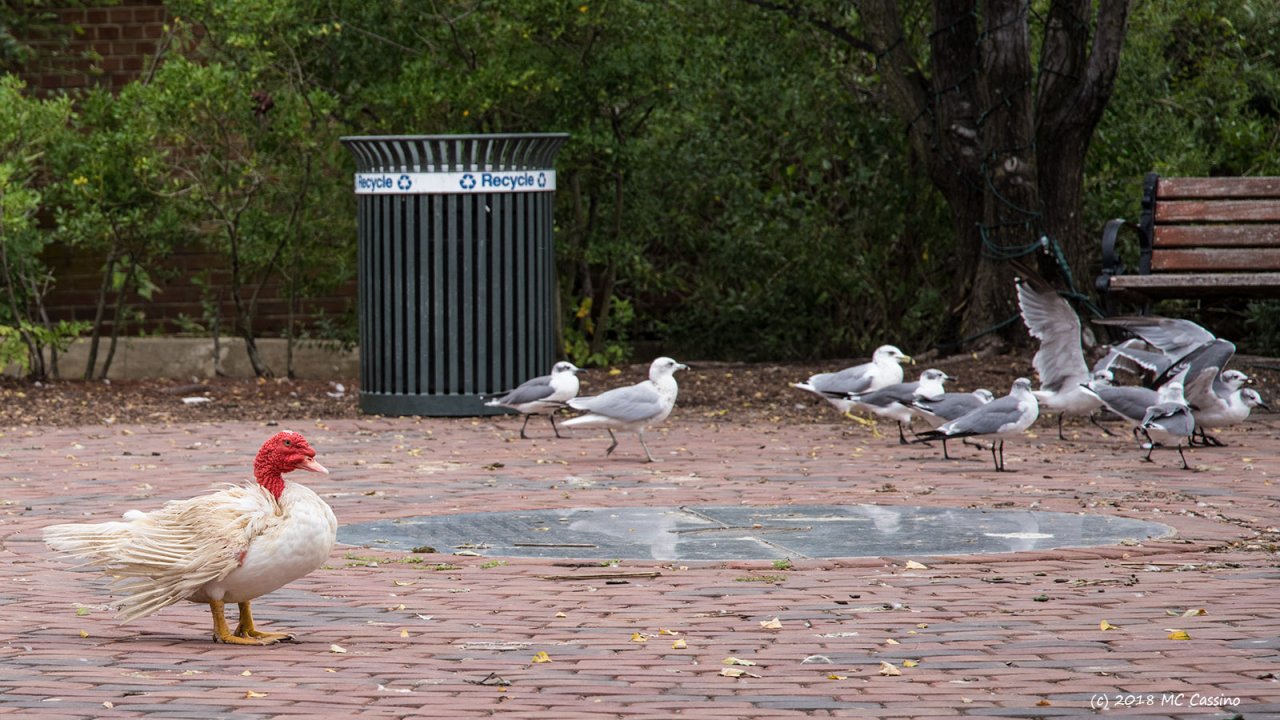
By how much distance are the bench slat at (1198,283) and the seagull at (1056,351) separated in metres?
0.83

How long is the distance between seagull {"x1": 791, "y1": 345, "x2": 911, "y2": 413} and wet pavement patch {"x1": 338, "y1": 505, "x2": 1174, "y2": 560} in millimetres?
3508

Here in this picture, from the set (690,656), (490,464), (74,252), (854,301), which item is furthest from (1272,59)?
(690,656)

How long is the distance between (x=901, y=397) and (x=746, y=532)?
367 centimetres

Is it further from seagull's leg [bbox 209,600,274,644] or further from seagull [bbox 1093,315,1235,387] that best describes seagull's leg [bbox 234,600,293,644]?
seagull [bbox 1093,315,1235,387]

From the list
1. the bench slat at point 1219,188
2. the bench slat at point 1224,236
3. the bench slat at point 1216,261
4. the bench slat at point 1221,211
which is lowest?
the bench slat at point 1216,261

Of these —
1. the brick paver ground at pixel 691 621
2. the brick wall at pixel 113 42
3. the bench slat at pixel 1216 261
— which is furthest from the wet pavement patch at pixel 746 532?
the brick wall at pixel 113 42

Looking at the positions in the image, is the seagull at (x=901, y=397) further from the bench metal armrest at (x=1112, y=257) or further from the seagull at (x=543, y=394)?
the seagull at (x=543, y=394)

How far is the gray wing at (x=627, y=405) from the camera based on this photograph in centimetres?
999

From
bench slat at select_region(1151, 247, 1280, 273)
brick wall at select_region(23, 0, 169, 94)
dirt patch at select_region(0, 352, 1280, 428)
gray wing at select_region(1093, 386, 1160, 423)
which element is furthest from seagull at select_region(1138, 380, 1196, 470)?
brick wall at select_region(23, 0, 169, 94)

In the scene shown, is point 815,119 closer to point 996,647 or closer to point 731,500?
point 731,500

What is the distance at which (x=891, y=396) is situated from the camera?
35.3ft

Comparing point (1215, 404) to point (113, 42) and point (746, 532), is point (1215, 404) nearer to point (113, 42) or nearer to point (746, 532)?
point (746, 532)

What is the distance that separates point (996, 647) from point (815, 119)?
10.4m

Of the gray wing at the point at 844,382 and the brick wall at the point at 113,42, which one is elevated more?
the brick wall at the point at 113,42
